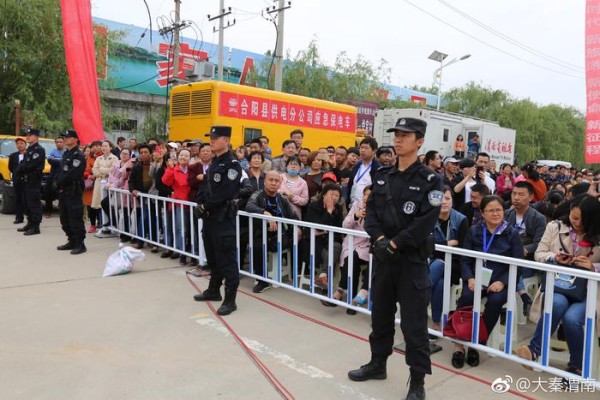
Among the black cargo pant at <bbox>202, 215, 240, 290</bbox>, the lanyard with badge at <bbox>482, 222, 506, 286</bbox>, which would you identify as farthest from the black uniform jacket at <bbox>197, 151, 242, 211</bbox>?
the lanyard with badge at <bbox>482, 222, 506, 286</bbox>

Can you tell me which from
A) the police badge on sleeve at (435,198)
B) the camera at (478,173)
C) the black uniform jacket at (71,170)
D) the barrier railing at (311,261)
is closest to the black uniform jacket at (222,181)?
the barrier railing at (311,261)

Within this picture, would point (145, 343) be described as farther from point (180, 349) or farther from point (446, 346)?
point (446, 346)

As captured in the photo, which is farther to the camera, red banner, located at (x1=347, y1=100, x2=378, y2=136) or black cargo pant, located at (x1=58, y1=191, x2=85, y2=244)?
red banner, located at (x1=347, y1=100, x2=378, y2=136)

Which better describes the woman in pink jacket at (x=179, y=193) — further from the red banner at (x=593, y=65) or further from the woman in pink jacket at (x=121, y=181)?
the red banner at (x=593, y=65)

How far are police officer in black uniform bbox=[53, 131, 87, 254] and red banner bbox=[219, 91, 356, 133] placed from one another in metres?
4.25

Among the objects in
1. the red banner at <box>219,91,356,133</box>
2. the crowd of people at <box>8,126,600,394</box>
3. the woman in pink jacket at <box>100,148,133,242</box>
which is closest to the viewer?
the crowd of people at <box>8,126,600,394</box>

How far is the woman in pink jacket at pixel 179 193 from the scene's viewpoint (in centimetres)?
614

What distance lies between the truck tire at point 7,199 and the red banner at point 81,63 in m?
2.07

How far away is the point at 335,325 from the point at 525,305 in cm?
160

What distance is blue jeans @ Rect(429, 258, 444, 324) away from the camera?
373cm

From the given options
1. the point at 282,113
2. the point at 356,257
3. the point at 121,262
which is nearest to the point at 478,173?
the point at 356,257

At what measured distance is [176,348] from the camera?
3.56 metres

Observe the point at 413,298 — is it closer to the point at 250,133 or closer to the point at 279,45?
the point at 250,133

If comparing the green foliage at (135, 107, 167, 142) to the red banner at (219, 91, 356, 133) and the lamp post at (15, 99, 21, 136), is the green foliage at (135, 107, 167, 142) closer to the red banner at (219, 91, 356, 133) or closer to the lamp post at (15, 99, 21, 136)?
the lamp post at (15, 99, 21, 136)
